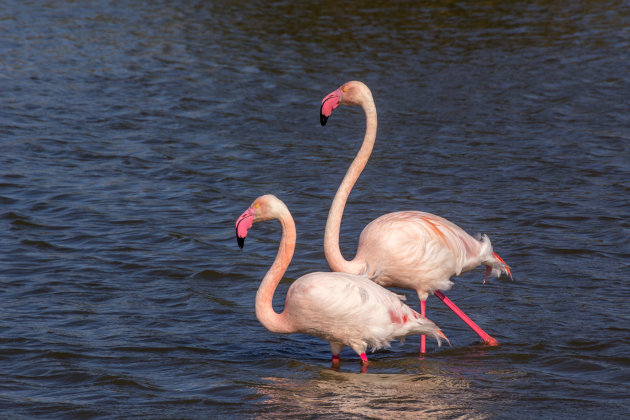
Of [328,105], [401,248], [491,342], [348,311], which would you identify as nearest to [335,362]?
[348,311]

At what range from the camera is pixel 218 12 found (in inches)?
804

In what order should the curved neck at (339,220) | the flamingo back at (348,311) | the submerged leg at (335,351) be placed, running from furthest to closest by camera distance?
the curved neck at (339,220) → the submerged leg at (335,351) → the flamingo back at (348,311)

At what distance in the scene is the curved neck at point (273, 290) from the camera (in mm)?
5570

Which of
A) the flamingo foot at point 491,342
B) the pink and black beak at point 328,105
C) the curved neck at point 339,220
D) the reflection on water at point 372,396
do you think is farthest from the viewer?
the pink and black beak at point 328,105

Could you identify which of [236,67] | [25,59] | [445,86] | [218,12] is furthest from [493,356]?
[218,12]

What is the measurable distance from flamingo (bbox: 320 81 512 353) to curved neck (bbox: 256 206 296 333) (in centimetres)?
39

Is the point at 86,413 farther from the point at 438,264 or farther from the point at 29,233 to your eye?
the point at 29,233

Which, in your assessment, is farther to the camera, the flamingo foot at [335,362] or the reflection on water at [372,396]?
the flamingo foot at [335,362]

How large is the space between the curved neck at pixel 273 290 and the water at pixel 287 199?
0.35m

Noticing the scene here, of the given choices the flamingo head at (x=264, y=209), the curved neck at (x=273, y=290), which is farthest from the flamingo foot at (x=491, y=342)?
the flamingo head at (x=264, y=209)

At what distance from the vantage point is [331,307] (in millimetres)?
5371

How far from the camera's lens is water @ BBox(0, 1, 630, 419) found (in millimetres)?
5527

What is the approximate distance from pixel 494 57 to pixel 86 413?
12007mm

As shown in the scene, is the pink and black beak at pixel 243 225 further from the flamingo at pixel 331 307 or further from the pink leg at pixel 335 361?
the pink leg at pixel 335 361
